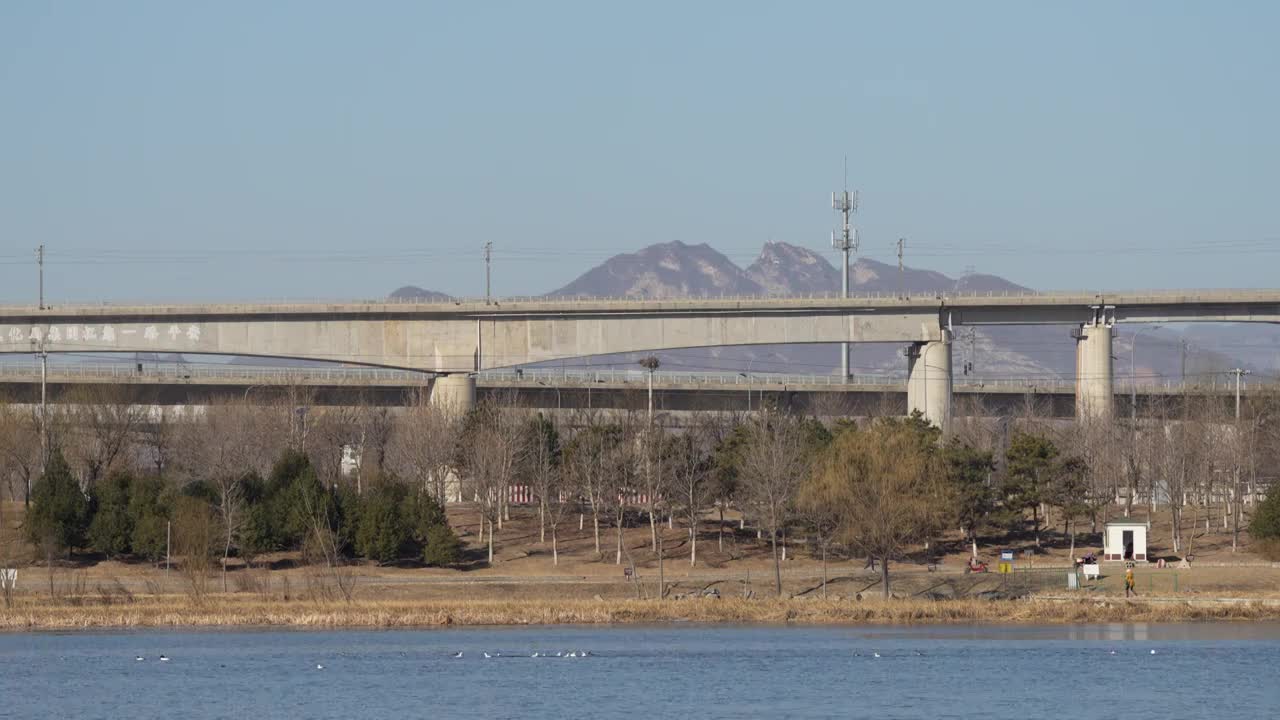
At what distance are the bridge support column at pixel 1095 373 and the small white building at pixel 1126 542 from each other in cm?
2883

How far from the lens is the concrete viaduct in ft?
366

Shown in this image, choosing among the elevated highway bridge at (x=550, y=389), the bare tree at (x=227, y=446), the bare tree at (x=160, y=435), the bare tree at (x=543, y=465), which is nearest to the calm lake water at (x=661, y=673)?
the bare tree at (x=227, y=446)

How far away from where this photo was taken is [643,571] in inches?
3263

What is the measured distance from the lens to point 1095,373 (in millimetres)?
111312

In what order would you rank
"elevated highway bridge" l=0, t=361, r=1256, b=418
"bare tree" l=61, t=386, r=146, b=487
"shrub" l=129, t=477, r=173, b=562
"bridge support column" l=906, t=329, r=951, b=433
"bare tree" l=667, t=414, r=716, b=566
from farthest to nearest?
1. "elevated highway bridge" l=0, t=361, r=1256, b=418
2. "bridge support column" l=906, t=329, r=951, b=433
3. "bare tree" l=61, t=386, r=146, b=487
4. "bare tree" l=667, t=414, r=716, b=566
5. "shrub" l=129, t=477, r=173, b=562

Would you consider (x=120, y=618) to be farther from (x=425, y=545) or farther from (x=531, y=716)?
(x=531, y=716)

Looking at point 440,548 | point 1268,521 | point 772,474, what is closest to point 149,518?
point 440,548

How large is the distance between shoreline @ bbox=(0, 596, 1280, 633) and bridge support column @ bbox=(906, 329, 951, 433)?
41.4m

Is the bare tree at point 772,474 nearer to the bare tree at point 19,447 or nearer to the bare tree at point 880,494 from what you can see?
the bare tree at point 880,494

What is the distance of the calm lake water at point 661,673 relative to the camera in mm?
47188

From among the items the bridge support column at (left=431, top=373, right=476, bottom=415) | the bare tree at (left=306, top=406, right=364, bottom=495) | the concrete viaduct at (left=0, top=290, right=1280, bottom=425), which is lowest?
the bare tree at (left=306, top=406, right=364, bottom=495)

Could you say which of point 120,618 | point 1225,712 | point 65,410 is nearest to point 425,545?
point 120,618

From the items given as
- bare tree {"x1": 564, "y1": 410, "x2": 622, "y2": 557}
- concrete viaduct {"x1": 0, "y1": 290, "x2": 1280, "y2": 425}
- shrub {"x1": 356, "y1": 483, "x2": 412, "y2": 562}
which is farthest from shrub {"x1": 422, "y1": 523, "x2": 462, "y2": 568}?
concrete viaduct {"x1": 0, "y1": 290, "x2": 1280, "y2": 425}

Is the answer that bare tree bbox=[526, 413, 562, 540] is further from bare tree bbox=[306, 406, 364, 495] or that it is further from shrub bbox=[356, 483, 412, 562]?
bare tree bbox=[306, 406, 364, 495]
